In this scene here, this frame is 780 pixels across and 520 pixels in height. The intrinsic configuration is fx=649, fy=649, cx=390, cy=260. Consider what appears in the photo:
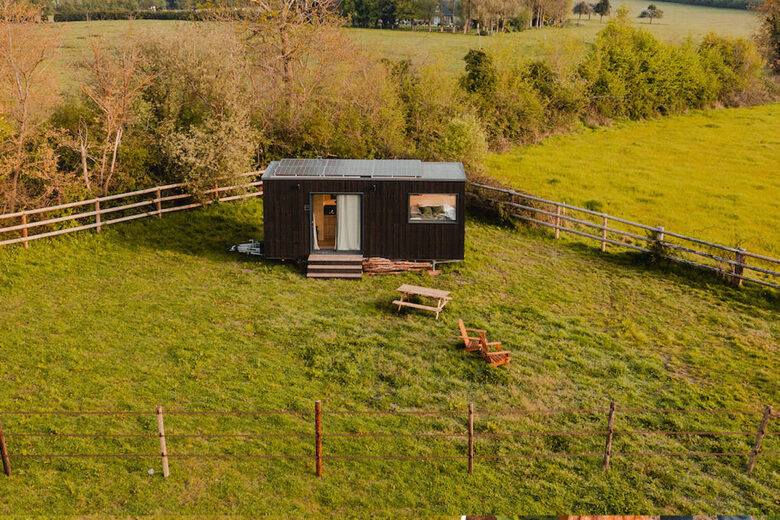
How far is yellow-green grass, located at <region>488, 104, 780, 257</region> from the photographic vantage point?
26.5 m

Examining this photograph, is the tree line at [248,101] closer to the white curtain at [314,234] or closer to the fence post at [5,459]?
the white curtain at [314,234]

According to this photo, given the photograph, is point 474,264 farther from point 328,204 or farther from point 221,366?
point 221,366

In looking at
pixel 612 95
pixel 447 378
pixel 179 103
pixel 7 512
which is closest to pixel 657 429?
pixel 447 378

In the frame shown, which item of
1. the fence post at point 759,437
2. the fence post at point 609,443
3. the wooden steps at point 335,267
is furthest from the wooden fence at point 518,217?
the fence post at point 609,443

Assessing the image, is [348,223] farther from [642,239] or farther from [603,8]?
[603,8]

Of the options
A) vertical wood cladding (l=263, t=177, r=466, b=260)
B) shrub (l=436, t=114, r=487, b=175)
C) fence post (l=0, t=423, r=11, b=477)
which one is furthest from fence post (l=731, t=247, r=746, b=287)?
fence post (l=0, t=423, r=11, b=477)

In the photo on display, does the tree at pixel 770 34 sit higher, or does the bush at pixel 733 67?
the tree at pixel 770 34

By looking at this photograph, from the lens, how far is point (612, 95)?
4200 cm

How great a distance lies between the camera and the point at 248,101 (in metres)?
27.9

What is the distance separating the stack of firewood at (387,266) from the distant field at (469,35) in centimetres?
1527

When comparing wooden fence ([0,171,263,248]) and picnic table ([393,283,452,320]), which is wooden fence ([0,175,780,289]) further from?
picnic table ([393,283,452,320])

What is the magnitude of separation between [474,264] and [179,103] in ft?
46.4

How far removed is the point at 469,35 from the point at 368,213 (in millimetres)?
43656

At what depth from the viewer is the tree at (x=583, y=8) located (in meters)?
72.8
